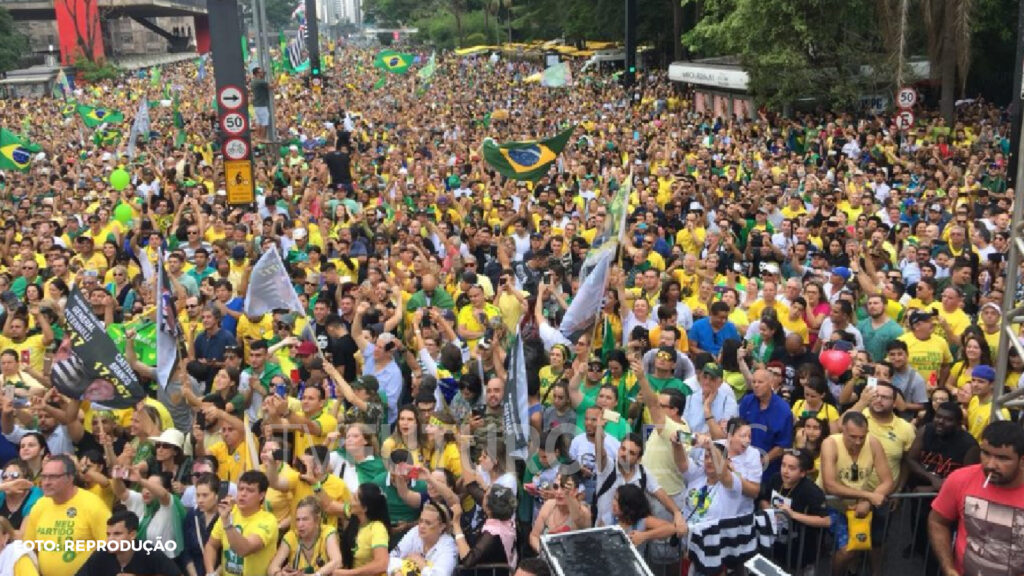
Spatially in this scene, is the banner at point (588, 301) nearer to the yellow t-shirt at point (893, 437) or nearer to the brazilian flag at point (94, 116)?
the yellow t-shirt at point (893, 437)

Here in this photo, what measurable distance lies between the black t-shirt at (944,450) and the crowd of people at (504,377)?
14mm

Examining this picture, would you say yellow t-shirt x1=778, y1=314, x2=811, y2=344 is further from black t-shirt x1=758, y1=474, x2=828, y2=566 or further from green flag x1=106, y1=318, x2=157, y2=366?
green flag x1=106, y1=318, x2=157, y2=366

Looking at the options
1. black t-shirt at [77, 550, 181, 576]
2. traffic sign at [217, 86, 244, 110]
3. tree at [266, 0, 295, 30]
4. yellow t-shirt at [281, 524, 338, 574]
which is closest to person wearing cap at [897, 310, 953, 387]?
yellow t-shirt at [281, 524, 338, 574]

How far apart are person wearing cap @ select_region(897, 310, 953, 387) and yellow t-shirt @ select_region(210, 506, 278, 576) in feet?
15.6

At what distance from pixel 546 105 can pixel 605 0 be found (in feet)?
41.5

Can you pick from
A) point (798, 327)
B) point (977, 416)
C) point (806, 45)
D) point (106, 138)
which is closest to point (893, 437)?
point (977, 416)

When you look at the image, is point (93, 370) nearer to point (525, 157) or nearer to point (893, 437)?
point (893, 437)

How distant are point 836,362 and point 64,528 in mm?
5207

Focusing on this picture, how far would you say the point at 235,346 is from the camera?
908 cm

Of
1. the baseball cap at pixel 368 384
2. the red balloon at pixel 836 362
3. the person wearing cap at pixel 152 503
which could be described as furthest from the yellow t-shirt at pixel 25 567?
the red balloon at pixel 836 362

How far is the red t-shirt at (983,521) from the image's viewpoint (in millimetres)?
4586

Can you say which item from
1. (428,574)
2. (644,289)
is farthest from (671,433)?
(644,289)

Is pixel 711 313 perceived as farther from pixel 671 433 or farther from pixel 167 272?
pixel 167 272

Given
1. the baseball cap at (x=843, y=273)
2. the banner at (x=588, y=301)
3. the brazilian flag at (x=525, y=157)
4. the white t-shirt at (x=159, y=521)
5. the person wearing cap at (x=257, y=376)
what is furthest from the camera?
the brazilian flag at (x=525, y=157)
